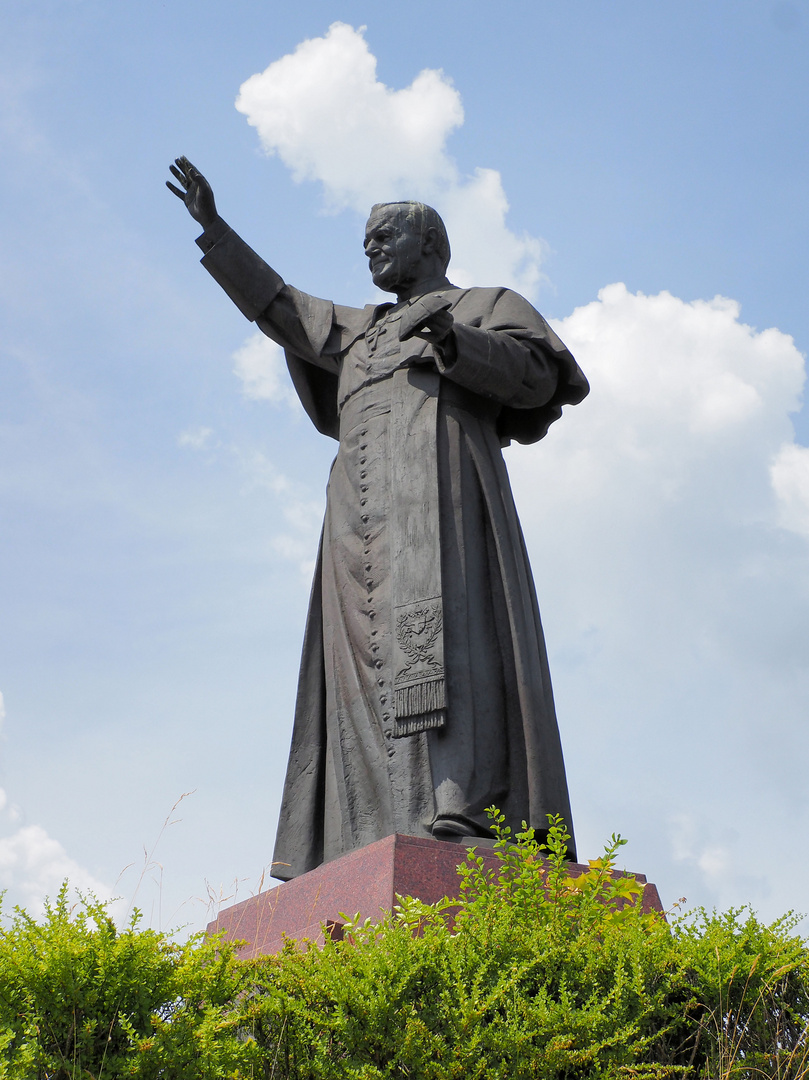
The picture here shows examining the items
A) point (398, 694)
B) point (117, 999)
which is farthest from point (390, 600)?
point (117, 999)

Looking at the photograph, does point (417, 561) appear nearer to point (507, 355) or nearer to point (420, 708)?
point (420, 708)

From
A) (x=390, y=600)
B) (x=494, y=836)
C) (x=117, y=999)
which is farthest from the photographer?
(x=390, y=600)

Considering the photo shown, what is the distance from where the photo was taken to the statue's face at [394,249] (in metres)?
7.22

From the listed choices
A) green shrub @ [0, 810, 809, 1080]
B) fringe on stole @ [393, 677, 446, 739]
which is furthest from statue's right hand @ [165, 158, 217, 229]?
green shrub @ [0, 810, 809, 1080]

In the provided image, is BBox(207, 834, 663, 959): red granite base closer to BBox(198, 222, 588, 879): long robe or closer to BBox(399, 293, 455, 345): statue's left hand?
BBox(198, 222, 588, 879): long robe

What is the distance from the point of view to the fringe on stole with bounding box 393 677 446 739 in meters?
5.88

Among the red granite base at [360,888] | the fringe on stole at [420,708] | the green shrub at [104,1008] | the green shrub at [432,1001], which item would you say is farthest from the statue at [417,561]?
the green shrub at [104,1008]

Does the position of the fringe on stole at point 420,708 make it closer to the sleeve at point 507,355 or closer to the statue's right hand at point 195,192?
the sleeve at point 507,355

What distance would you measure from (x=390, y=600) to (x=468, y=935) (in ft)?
8.19

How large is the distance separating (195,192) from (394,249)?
117 cm

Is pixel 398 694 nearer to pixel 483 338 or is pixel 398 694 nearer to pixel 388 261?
pixel 483 338

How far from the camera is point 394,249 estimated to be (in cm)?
722

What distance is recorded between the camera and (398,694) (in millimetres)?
6008

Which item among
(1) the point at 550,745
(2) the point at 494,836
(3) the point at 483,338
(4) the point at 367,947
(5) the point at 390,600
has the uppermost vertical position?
(3) the point at 483,338
